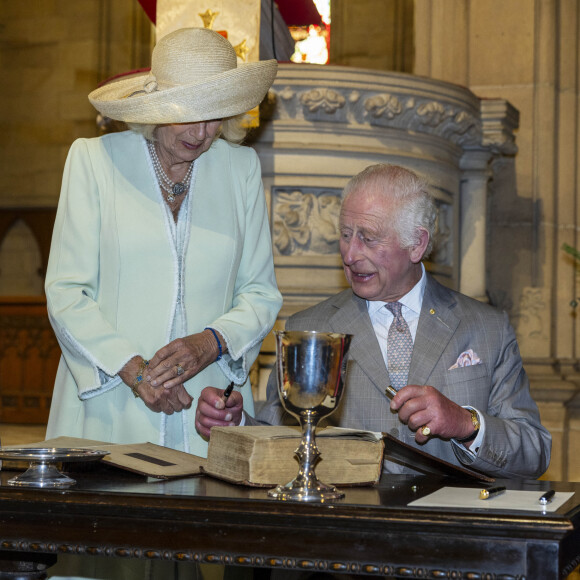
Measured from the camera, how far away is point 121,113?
2625 mm

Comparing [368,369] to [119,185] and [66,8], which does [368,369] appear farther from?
[66,8]

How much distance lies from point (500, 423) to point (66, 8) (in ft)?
31.9

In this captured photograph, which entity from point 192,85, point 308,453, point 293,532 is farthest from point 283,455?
point 192,85

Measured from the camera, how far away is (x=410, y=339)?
270cm

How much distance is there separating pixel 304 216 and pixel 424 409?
2.62 m

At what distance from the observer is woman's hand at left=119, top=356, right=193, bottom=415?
241cm

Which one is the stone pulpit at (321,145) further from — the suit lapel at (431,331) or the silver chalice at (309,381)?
the silver chalice at (309,381)

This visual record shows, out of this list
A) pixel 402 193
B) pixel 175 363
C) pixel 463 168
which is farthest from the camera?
pixel 463 168

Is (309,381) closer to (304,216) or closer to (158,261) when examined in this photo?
(158,261)

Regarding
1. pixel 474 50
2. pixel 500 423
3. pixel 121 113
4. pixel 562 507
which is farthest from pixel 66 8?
pixel 562 507

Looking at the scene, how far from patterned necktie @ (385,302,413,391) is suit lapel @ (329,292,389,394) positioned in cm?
6

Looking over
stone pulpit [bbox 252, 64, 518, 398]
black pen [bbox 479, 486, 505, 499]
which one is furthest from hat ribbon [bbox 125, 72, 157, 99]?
stone pulpit [bbox 252, 64, 518, 398]

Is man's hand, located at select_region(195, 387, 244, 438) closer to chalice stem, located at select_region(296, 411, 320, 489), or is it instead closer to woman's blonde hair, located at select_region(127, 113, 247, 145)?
chalice stem, located at select_region(296, 411, 320, 489)

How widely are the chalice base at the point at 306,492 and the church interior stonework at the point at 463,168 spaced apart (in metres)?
1.69
